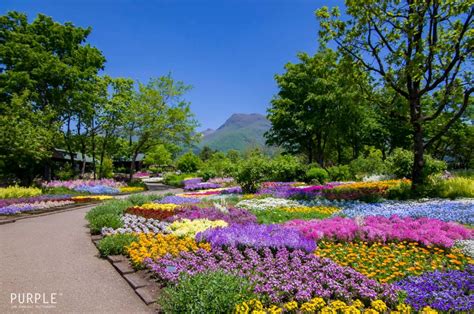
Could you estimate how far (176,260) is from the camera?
A: 5312mm

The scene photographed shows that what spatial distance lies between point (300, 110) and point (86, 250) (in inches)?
1067

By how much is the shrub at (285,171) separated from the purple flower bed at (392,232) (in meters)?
15.7

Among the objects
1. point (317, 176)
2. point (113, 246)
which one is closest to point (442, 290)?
point (113, 246)

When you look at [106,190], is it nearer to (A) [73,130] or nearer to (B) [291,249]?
(A) [73,130]

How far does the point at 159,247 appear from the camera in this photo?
6.02 meters

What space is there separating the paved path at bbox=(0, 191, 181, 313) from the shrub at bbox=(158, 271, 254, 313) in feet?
2.53

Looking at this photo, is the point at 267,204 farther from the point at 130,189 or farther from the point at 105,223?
the point at 130,189

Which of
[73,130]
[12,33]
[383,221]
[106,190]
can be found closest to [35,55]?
[12,33]

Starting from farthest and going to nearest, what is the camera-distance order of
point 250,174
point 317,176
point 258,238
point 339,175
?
1. point 339,175
2. point 317,176
3. point 250,174
4. point 258,238

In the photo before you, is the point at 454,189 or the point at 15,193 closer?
the point at 454,189

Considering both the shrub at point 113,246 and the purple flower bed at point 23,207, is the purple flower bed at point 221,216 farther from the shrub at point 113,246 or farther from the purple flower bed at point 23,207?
the purple flower bed at point 23,207

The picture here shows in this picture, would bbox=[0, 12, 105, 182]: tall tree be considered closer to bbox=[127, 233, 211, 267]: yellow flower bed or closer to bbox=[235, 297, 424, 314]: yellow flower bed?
bbox=[127, 233, 211, 267]: yellow flower bed

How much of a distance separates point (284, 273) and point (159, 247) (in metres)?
2.70

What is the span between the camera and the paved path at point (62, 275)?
4191mm
